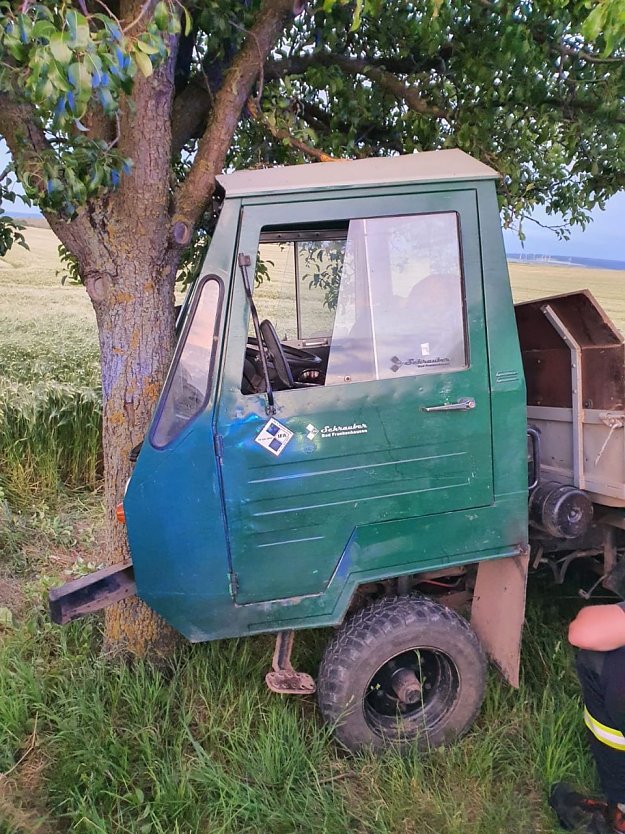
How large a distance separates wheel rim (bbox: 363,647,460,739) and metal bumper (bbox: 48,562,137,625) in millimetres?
1151

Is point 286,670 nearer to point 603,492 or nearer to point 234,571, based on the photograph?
point 234,571

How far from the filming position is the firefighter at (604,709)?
2.38 m

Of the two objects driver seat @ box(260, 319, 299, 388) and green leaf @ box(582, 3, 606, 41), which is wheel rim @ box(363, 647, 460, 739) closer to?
driver seat @ box(260, 319, 299, 388)

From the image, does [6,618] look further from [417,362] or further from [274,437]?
[417,362]

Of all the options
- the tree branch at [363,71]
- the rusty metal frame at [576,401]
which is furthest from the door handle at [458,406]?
the tree branch at [363,71]

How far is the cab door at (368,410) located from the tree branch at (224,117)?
700 millimetres

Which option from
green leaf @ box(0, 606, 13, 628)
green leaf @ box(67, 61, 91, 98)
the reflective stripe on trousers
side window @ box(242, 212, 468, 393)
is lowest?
the reflective stripe on trousers

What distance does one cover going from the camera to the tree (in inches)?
88.4

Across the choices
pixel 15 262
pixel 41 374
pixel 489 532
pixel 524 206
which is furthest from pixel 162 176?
pixel 15 262

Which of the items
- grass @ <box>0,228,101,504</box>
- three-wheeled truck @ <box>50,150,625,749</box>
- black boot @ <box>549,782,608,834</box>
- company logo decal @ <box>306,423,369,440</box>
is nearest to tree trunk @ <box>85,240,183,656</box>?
three-wheeled truck @ <box>50,150,625,749</box>

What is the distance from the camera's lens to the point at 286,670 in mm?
2820

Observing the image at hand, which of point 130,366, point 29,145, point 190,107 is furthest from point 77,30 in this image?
point 190,107

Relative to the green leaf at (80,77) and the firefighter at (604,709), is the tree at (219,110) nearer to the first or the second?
the green leaf at (80,77)

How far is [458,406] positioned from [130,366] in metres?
1.56
